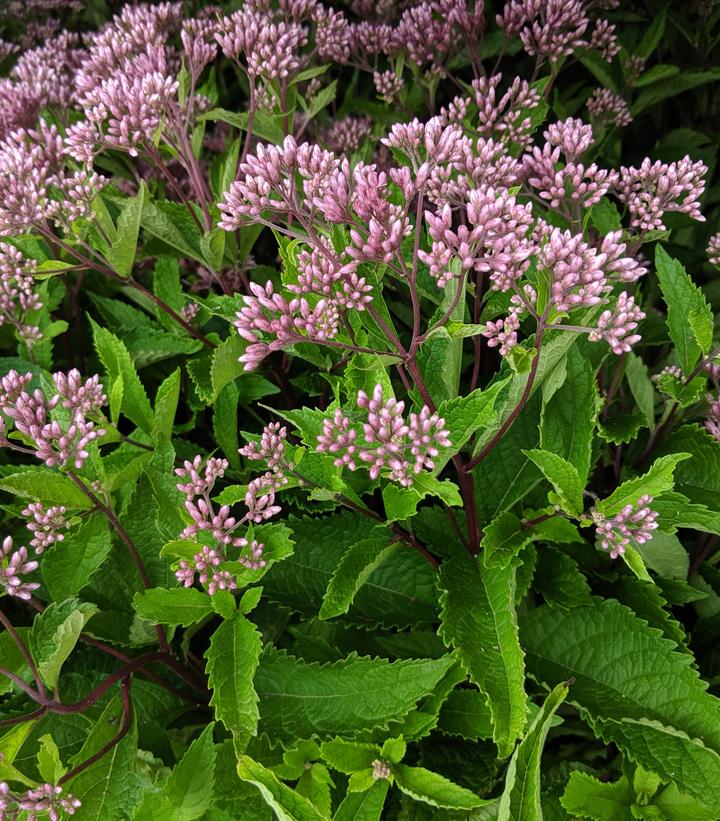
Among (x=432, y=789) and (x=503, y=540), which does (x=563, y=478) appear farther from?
(x=432, y=789)

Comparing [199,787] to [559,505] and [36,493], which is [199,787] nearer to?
[36,493]

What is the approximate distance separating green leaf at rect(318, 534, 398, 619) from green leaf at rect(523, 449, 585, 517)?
0.70ft

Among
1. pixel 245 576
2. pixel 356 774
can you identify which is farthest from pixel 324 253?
pixel 356 774

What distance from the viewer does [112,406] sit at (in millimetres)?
1007

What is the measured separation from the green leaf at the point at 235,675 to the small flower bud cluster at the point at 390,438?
0.23m

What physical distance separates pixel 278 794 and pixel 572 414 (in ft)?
1.78

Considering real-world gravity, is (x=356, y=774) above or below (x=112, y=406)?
below

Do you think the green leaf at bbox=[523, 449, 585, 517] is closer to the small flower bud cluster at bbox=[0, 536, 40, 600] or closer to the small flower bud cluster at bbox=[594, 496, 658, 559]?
the small flower bud cluster at bbox=[594, 496, 658, 559]

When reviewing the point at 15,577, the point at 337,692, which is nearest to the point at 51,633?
the point at 15,577

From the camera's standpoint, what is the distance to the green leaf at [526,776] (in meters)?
0.75

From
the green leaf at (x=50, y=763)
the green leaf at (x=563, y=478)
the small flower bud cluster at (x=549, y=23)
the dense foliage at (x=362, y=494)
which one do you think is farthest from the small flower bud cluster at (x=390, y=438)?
the small flower bud cluster at (x=549, y=23)

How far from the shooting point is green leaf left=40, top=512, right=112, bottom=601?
90 centimetres

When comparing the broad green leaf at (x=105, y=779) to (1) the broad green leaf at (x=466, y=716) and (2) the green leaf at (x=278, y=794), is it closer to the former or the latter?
(2) the green leaf at (x=278, y=794)

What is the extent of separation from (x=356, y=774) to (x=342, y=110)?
1.33m
